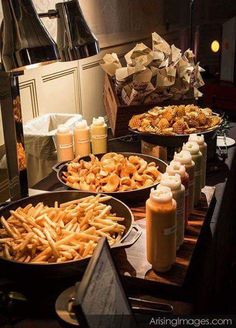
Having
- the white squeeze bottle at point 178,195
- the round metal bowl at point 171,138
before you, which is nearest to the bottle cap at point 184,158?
the white squeeze bottle at point 178,195

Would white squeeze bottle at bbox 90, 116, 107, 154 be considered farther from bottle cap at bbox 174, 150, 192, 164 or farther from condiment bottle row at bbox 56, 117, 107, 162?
bottle cap at bbox 174, 150, 192, 164

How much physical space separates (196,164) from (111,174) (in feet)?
1.05

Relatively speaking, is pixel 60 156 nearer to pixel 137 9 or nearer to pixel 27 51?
pixel 27 51

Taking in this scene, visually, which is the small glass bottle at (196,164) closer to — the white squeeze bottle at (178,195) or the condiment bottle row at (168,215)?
the condiment bottle row at (168,215)

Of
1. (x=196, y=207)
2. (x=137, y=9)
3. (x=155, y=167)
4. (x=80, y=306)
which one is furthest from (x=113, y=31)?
(x=80, y=306)

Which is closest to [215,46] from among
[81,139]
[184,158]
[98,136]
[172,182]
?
[98,136]

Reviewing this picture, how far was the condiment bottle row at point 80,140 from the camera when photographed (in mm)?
1813

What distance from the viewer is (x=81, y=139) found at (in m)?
1.88

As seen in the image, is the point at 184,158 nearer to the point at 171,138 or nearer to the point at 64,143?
the point at 171,138

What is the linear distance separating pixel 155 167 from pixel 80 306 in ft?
3.36

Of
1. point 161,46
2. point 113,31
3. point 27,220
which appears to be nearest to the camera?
point 27,220

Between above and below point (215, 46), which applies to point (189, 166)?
below

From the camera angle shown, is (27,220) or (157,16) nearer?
(27,220)

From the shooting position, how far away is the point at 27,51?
1.03 m
